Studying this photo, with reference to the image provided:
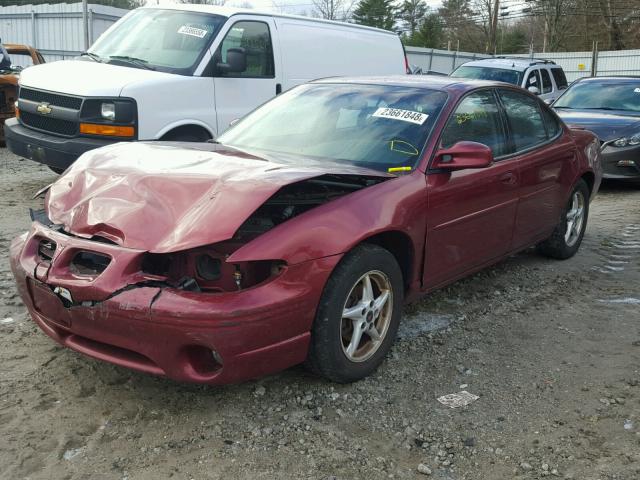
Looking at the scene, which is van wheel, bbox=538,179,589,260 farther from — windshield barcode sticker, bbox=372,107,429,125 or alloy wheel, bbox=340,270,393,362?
alloy wheel, bbox=340,270,393,362

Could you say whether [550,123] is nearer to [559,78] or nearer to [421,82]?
[421,82]

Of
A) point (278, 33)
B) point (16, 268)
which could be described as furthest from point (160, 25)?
point (16, 268)

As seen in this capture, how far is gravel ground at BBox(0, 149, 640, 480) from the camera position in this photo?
8.94 ft

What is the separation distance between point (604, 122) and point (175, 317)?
27.3ft

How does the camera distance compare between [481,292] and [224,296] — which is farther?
[481,292]

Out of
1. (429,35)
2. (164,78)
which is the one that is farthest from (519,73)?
(429,35)

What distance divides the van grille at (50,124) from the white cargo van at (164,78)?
1 cm

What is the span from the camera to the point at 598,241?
6527mm

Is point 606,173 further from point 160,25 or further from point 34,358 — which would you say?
point 34,358

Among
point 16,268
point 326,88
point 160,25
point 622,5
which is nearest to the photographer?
point 16,268

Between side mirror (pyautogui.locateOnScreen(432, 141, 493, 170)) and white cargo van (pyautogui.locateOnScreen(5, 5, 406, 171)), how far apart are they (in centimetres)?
354

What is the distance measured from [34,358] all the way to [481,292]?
3.11 meters

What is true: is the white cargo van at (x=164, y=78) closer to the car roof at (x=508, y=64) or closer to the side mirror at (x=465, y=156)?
the side mirror at (x=465, y=156)

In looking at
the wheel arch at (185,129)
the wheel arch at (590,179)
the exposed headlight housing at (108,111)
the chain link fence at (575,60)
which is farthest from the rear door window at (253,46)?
the chain link fence at (575,60)
